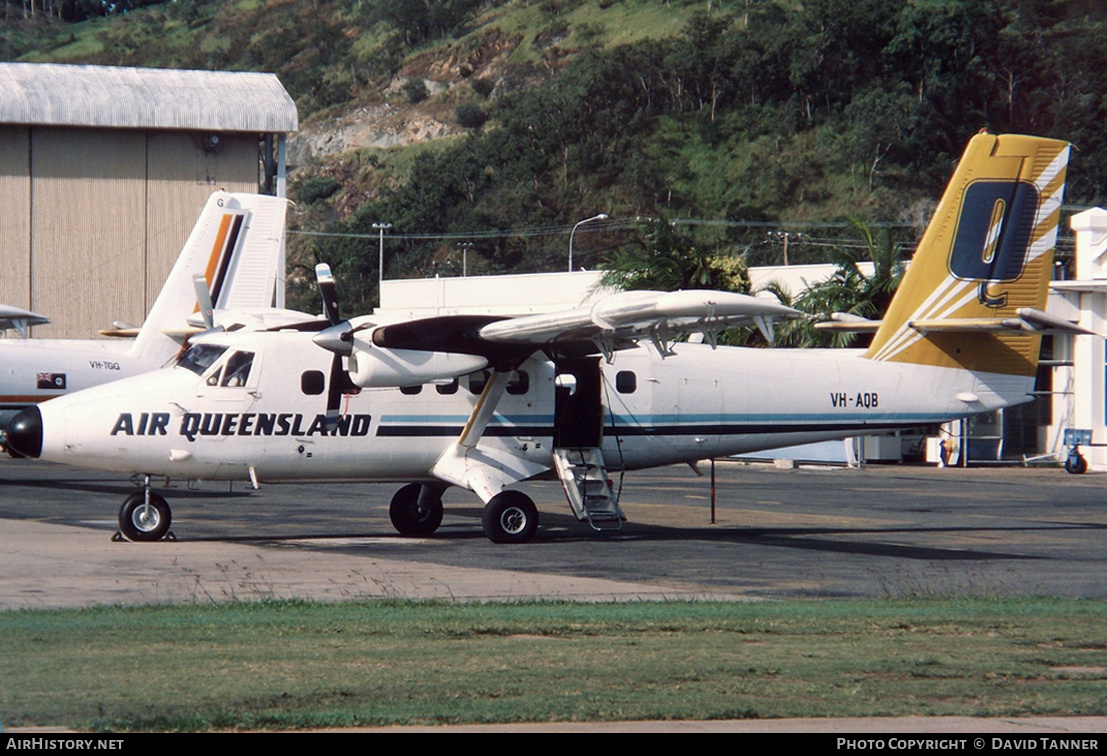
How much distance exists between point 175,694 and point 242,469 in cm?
1081

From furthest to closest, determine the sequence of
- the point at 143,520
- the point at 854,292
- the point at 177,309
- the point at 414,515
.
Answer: the point at 854,292 < the point at 177,309 < the point at 414,515 < the point at 143,520

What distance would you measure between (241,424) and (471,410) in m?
3.31

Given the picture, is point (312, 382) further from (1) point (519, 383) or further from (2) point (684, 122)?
(2) point (684, 122)

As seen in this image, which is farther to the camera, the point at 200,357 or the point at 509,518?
the point at 509,518

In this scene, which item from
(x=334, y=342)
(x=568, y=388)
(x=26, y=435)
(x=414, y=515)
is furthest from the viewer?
(x=414, y=515)

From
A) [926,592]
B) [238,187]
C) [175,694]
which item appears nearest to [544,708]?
[175,694]

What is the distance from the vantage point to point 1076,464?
125 feet

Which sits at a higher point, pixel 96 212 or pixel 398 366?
pixel 96 212

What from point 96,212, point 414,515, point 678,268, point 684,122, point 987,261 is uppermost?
point 684,122

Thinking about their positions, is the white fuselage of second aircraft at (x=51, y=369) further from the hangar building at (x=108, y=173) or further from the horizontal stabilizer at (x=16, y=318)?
the hangar building at (x=108, y=173)

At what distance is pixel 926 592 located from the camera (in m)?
14.1

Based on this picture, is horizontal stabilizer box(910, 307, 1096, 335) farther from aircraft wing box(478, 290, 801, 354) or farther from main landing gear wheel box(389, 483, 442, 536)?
main landing gear wheel box(389, 483, 442, 536)

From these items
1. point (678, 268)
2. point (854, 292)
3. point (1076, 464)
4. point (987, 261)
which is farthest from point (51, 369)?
point (1076, 464)
